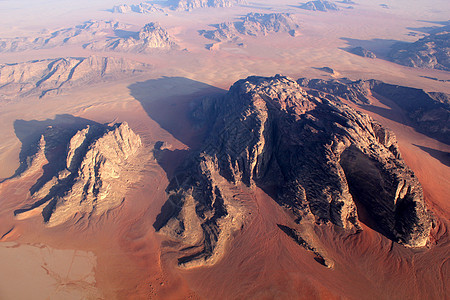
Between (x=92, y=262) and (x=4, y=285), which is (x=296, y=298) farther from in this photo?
(x=4, y=285)

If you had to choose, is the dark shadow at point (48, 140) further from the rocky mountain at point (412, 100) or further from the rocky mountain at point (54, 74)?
the rocky mountain at point (412, 100)

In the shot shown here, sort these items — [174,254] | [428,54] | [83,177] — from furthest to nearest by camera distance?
1. [428,54]
2. [83,177]
3. [174,254]

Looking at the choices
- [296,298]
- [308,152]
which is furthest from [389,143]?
[296,298]

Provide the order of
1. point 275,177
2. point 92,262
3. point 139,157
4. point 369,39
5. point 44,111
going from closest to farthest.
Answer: point 92,262 → point 275,177 → point 139,157 → point 44,111 → point 369,39

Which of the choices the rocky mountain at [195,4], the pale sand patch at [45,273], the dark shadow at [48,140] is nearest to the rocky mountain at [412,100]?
the pale sand patch at [45,273]

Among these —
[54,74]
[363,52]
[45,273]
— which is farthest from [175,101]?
[363,52]

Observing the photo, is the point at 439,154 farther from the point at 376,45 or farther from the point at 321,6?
the point at 321,6
